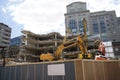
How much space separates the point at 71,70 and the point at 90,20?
278ft

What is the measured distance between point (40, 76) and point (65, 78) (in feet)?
9.00

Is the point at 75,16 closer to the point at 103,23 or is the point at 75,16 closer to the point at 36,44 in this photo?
the point at 103,23

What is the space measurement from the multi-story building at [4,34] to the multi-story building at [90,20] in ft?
132

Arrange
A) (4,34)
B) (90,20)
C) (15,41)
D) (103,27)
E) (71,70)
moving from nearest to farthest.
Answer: (71,70), (103,27), (90,20), (4,34), (15,41)

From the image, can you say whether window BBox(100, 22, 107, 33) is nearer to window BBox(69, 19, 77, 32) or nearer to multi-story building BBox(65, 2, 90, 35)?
multi-story building BBox(65, 2, 90, 35)

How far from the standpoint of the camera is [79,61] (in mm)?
10891

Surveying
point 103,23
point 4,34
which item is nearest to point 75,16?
point 103,23

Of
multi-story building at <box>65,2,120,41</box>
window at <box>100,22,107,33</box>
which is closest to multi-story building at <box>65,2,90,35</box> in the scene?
multi-story building at <box>65,2,120,41</box>

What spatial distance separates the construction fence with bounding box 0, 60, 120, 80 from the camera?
35.8 feet

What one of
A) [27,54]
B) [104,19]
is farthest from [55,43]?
[104,19]

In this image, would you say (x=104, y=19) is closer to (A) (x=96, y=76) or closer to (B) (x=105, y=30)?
(B) (x=105, y=30)

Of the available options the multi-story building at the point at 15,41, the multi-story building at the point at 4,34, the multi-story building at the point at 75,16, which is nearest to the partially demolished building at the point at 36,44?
the multi-story building at the point at 75,16

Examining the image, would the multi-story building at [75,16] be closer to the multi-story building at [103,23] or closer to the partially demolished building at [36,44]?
the multi-story building at [103,23]

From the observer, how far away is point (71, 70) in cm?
1119
